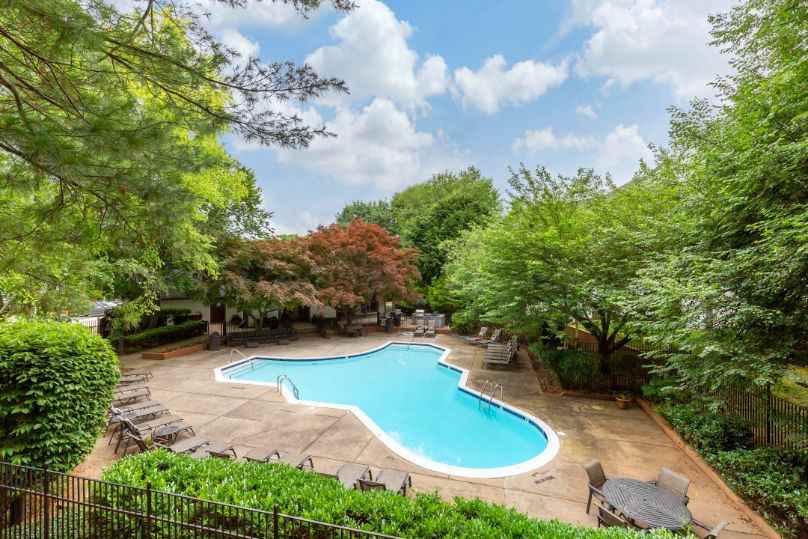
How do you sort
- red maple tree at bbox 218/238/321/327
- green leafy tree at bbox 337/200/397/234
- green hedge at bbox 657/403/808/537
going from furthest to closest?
green leafy tree at bbox 337/200/397/234 < red maple tree at bbox 218/238/321/327 < green hedge at bbox 657/403/808/537

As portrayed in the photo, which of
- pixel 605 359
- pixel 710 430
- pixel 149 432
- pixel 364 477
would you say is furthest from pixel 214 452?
pixel 605 359

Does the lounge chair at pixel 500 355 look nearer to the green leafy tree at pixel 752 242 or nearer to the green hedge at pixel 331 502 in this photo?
the green leafy tree at pixel 752 242

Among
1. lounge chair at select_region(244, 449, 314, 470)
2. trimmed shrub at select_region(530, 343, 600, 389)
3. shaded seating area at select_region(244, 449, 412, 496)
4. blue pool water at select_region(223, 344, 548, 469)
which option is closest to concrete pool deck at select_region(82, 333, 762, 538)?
lounge chair at select_region(244, 449, 314, 470)

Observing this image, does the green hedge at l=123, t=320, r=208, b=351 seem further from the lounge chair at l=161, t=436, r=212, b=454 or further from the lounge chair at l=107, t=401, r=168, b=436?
the lounge chair at l=161, t=436, r=212, b=454

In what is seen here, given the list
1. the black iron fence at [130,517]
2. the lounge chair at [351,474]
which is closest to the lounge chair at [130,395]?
the black iron fence at [130,517]

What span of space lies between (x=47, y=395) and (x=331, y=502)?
4.03 metres

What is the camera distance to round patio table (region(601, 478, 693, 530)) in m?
4.49

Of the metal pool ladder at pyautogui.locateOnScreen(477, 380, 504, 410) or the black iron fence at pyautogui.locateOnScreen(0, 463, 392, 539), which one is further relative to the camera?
the metal pool ladder at pyautogui.locateOnScreen(477, 380, 504, 410)

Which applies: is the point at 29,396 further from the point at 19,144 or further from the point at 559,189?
the point at 559,189

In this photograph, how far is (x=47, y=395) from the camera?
4688 millimetres

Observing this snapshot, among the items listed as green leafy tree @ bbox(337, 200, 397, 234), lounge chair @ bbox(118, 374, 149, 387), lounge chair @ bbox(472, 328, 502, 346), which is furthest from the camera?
green leafy tree @ bbox(337, 200, 397, 234)

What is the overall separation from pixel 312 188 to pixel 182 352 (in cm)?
1081

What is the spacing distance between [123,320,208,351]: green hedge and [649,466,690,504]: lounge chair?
18127 mm

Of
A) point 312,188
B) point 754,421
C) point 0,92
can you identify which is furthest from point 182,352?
point 754,421
